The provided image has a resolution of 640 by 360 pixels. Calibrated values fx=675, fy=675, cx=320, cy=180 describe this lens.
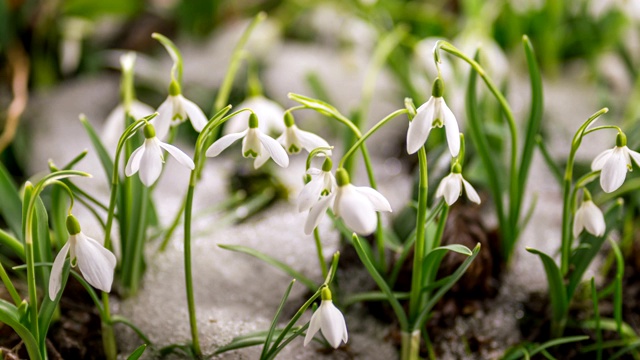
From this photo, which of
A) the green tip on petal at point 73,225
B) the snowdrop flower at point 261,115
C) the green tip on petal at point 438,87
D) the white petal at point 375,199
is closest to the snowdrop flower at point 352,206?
the white petal at point 375,199

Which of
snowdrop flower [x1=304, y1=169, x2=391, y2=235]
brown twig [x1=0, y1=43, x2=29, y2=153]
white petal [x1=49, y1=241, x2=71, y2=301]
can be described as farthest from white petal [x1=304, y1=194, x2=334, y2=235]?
brown twig [x1=0, y1=43, x2=29, y2=153]

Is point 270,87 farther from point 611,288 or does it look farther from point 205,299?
point 611,288

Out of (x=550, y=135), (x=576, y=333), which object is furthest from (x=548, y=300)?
(x=550, y=135)

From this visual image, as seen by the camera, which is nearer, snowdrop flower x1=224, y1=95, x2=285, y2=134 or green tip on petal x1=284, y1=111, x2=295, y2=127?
green tip on petal x1=284, y1=111, x2=295, y2=127

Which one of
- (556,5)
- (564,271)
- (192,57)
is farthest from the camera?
(192,57)

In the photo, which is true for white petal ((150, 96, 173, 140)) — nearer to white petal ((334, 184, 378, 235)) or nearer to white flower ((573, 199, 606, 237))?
white petal ((334, 184, 378, 235))

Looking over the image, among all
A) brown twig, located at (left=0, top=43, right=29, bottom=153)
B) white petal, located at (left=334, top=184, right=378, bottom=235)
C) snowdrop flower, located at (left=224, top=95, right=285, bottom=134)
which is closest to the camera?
white petal, located at (left=334, top=184, right=378, bottom=235)
